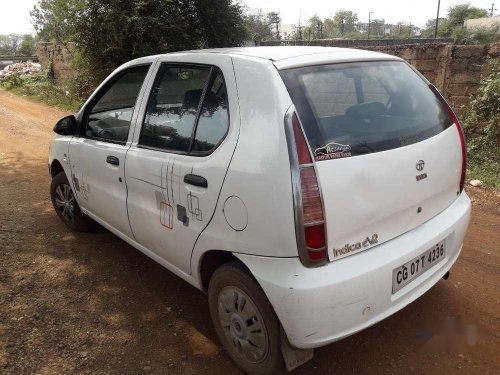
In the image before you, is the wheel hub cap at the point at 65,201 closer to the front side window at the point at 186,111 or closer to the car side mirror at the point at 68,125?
the car side mirror at the point at 68,125

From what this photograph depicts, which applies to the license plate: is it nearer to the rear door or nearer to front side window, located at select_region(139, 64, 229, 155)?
the rear door

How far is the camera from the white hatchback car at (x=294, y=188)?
187 centimetres

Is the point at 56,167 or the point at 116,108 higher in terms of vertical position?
the point at 116,108

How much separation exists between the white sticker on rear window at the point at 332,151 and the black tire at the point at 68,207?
291 cm

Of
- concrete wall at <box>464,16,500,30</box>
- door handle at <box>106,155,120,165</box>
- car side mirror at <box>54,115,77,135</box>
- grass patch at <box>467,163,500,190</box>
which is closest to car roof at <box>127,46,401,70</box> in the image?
door handle at <box>106,155,120,165</box>

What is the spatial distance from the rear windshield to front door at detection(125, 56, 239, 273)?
0.40 m

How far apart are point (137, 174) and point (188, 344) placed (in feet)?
3.77

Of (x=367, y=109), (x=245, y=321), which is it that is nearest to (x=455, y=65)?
(x=367, y=109)

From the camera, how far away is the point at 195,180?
89.5 inches

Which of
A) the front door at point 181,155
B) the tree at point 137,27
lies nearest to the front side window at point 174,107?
the front door at point 181,155

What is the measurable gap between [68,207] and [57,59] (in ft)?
50.8

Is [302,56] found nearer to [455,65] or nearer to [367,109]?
[367,109]

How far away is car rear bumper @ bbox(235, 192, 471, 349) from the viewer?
184 centimetres

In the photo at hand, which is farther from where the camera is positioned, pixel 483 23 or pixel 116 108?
pixel 483 23
